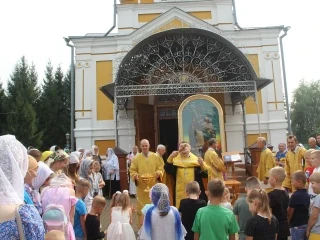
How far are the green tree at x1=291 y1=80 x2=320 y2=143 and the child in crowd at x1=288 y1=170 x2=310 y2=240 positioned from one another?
3538 centimetres

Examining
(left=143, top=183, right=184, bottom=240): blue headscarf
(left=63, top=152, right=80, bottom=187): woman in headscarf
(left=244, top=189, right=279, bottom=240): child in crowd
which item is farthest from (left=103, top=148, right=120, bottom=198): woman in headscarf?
(left=244, top=189, right=279, bottom=240): child in crowd

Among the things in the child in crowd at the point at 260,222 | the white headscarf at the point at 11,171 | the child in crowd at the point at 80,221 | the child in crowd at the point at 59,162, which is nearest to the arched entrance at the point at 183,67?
the child in crowd at the point at 59,162

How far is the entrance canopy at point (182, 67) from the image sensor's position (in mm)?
12094

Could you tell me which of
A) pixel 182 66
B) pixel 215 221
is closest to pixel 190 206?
pixel 215 221

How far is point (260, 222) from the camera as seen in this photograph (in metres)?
3.40

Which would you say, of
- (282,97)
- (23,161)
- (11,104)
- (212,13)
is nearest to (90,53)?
(212,13)

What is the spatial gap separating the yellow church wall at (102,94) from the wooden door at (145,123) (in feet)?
4.76

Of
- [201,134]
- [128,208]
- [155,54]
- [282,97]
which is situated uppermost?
[155,54]

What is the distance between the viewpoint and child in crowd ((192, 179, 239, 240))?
3451 mm

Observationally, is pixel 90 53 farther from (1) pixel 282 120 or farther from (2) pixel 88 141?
(1) pixel 282 120

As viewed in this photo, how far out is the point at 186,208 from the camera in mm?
4277

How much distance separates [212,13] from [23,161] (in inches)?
595

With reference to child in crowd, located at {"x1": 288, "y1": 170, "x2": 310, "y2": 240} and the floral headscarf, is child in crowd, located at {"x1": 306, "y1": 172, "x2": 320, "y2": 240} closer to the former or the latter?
child in crowd, located at {"x1": 288, "y1": 170, "x2": 310, "y2": 240}

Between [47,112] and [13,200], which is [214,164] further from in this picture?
[47,112]
